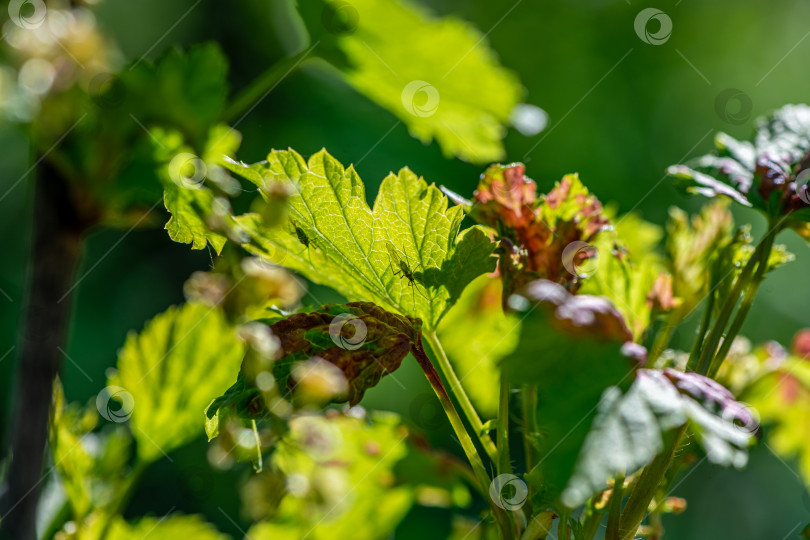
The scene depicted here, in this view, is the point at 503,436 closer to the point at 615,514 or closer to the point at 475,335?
the point at 615,514

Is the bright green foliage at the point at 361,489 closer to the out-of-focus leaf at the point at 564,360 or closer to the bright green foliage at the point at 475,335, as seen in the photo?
the bright green foliage at the point at 475,335

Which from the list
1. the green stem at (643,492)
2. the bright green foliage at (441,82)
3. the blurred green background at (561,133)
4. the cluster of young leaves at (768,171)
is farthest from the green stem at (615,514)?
the blurred green background at (561,133)

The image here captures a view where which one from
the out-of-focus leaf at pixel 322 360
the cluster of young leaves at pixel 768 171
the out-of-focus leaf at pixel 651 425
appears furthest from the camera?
the cluster of young leaves at pixel 768 171

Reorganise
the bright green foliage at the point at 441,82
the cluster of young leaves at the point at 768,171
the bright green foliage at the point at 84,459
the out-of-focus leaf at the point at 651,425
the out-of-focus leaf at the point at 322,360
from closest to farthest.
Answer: the out-of-focus leaf at the point at 651,425 → the out-of-focus leaf at the point at 322,360 → the cluster of young leaves at the point at 768,171 → the bright green foliage at the point at 84,459 → the bright green foliage at the point at 441,82

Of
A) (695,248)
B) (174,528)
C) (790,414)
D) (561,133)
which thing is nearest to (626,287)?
(695,248)

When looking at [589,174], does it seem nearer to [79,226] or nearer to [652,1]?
[652,1]

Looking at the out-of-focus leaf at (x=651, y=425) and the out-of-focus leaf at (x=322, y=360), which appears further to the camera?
the out-of-focus leaf at (x=322, y=360)

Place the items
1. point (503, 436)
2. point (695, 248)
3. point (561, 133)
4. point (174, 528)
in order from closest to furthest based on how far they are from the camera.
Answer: point (503, 436)
point (695, 248)
point (174, 528)
point (561, 133)
